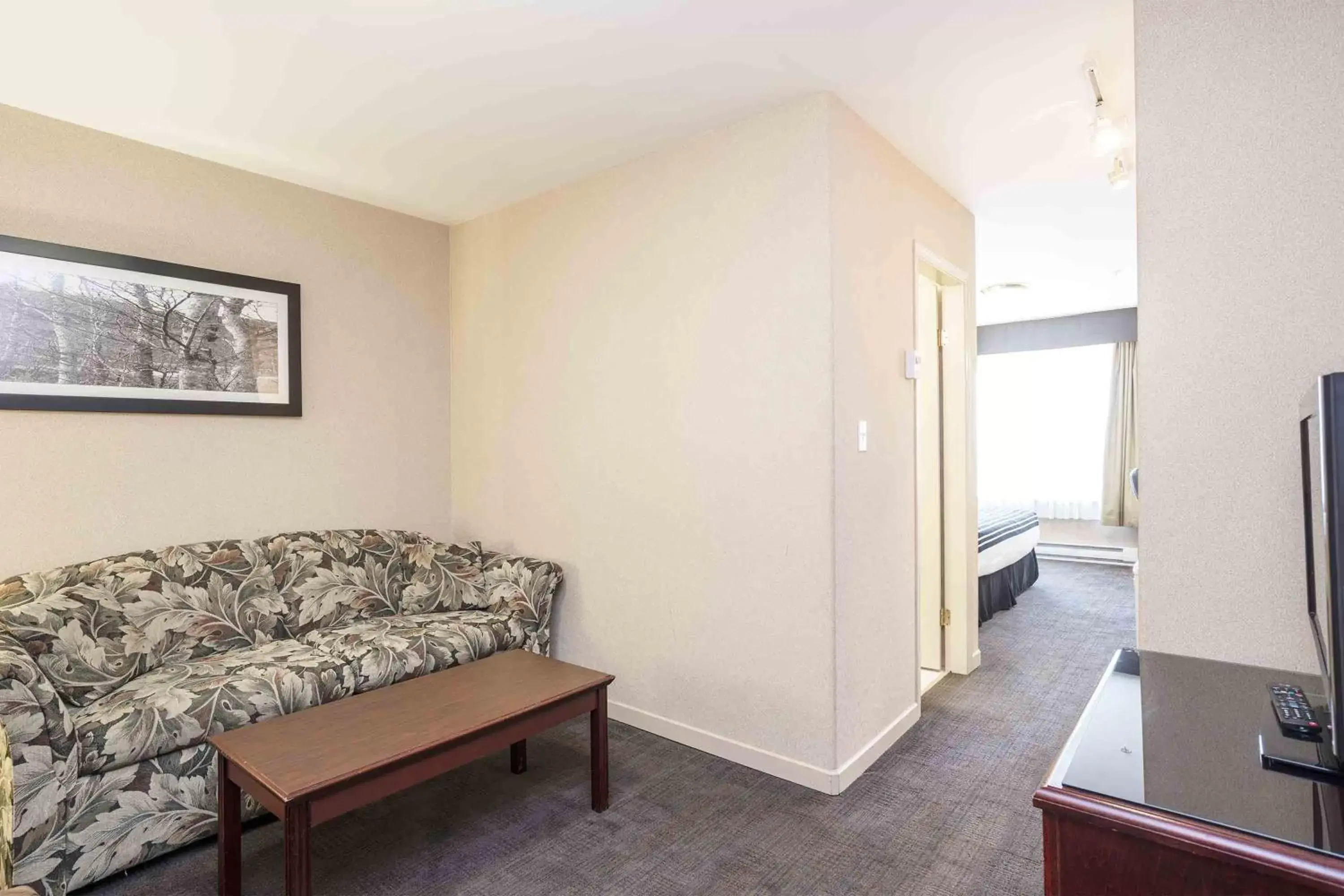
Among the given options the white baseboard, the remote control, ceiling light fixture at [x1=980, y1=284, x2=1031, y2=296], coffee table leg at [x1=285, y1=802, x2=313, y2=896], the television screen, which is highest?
ceiling light fixture at [x1=980, y1=284, x2=1031, y2=296]

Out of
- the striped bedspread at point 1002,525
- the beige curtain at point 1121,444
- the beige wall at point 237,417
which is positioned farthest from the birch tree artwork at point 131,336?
the beige curtain at point 1121,444

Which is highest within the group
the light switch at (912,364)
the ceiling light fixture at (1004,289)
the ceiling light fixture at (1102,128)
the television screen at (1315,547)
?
the ceiling light fixture at (1004,289)

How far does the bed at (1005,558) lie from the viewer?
4.64m

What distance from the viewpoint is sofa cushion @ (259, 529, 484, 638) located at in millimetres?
3113

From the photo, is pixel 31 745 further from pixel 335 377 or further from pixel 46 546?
pixel 335 377

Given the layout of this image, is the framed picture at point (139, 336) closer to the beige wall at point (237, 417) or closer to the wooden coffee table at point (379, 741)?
the beige wall at point (237, 417)

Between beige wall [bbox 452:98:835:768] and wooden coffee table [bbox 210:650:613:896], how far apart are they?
0.67 meters

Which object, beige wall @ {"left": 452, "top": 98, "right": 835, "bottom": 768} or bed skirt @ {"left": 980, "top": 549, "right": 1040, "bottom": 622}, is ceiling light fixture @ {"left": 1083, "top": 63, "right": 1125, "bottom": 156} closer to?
beige wall @ {"left": 452, "top": 98, "right": 835, "bottom": 768}

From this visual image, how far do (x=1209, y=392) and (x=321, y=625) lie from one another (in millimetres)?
3353

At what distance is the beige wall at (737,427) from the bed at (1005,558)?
5.86 ft

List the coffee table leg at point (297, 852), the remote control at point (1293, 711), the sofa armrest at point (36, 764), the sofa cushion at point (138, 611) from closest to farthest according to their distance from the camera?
1. the remote control at point (1293, 711)
2. the coffee table leg at point (297, 852)
3. the sofa armrest at point (36, 764)
4. the sofa cushion at point (138, 611)

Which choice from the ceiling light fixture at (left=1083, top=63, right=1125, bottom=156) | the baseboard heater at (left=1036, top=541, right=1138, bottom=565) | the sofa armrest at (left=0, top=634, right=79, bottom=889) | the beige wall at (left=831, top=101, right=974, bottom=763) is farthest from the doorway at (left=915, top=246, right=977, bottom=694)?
the baseboard heater at (left=1036, top=541, right=1138, bottom=565)

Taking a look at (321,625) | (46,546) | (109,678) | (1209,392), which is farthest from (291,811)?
(1209,392)

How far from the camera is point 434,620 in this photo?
3.14 m
